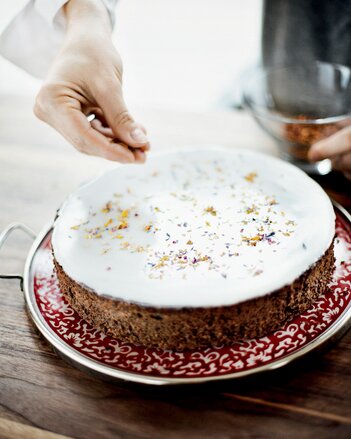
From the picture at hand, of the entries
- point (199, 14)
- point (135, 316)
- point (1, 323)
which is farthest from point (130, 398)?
point (199, 14)

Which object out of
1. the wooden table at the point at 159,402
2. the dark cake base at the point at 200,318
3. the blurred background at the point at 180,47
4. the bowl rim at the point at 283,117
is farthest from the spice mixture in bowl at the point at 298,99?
Result: the blurred background at the point at 180,47

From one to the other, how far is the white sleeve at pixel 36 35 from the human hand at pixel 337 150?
78 cm

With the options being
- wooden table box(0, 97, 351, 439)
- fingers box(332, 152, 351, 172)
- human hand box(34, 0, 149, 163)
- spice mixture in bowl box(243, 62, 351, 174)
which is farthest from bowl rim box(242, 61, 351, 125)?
wooden table box(0, 97, 351, 439)

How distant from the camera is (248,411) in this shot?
1025 millimetres

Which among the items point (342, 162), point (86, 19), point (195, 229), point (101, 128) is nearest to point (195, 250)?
point (195, 229)

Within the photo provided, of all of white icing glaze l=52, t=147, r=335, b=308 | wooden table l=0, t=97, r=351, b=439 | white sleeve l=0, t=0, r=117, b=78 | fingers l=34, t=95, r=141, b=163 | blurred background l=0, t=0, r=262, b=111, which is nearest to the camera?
wooden table l=0, t=97, r=351, b=439

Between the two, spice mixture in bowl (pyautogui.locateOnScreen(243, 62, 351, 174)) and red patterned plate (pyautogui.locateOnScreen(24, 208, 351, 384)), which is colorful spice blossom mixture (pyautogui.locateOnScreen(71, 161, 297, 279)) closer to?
red patterned plate (pyautogui.locateOnScreen(24, 208, 351, 384))

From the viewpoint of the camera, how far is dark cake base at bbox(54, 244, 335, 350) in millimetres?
1076

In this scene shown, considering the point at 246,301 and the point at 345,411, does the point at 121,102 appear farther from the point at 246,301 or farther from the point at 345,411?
the point at 345,411

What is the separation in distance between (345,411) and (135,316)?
0.45 m

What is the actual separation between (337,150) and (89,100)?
2.35ft

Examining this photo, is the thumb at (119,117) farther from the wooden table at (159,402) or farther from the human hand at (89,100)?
the wooden table at (159,402)

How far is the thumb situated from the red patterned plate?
44 centimetres

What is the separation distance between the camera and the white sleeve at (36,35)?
1.65 m
